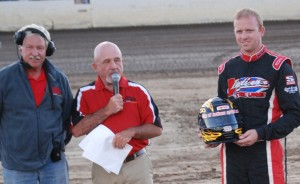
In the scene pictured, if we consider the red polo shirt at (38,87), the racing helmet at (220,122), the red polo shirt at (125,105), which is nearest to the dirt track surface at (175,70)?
the red polo shirt at (125,105)

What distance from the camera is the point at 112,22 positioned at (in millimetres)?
24203

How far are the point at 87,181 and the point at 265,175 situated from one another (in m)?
3.37

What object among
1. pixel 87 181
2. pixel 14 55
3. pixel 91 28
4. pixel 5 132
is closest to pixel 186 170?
pixel 87 181

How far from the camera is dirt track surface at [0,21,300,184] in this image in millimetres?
8594

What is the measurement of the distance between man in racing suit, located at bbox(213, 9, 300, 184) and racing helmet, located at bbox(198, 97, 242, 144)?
0.22 feet

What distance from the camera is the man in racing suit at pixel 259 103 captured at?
16.5 ft

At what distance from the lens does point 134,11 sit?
24359 mm

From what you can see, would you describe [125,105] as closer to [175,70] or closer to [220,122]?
[220,122]

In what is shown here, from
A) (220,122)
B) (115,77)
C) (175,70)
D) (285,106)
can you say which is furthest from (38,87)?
(175,70)

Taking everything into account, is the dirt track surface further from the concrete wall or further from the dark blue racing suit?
the dark blue racing suit

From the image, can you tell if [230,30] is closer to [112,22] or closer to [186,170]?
[112,22]

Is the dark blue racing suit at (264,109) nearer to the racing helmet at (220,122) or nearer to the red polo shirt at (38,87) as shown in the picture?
the racing helmet at (220,122)

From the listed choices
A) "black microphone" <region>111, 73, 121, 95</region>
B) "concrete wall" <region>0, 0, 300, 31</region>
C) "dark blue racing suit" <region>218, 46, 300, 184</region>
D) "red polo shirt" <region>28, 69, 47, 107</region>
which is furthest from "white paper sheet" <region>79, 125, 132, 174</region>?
"concrete wall" <region>0, 0, 300, 31</region>

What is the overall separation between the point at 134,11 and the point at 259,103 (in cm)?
1953
